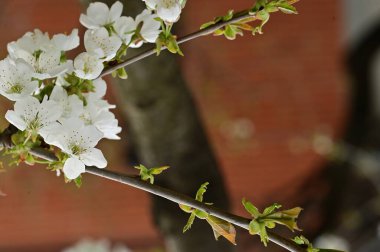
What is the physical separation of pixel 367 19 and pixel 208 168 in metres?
1.30

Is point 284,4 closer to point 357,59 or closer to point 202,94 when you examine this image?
point 357,59

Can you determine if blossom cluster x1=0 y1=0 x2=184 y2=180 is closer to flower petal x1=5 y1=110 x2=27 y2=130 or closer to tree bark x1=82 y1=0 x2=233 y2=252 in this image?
flower petal x1=5 y1=110 x2=27 y2=130

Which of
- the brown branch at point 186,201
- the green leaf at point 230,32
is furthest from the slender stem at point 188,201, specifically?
the green leaf at point 230,32

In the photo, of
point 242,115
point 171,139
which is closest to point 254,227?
point 171,139

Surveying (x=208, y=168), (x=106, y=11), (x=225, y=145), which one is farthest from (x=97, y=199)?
(x=106, y=11)

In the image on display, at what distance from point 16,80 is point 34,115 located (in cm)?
2

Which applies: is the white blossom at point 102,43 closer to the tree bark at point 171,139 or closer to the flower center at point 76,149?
the flower center at point 76,149

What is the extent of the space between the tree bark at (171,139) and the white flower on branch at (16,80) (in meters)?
0.32

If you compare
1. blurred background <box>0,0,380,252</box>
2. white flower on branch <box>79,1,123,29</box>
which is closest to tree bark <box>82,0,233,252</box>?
white flower on branch <box>79,1,123,29</box>

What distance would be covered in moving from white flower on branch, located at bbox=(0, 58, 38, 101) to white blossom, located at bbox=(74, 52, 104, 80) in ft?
0.08

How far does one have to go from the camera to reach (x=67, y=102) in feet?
1.25

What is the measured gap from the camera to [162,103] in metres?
0.73

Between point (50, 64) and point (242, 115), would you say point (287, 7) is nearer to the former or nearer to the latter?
point (50, 64)

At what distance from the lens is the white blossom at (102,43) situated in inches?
15.1
